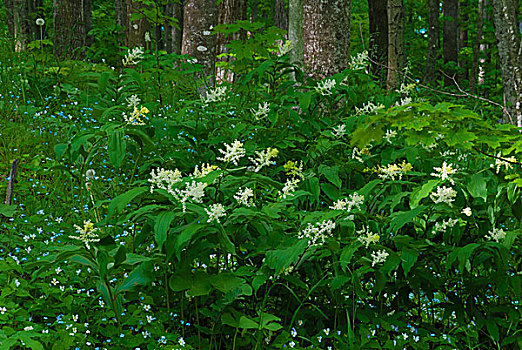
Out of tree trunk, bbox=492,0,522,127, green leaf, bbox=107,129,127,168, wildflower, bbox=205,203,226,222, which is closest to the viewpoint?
wildflower, bbox=205,203,226,222

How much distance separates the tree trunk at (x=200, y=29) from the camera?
8125mm

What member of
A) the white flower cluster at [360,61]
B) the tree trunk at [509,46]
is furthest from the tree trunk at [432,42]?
the white flower cluster at [360,61]

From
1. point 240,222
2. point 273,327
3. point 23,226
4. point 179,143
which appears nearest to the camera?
point 273,327

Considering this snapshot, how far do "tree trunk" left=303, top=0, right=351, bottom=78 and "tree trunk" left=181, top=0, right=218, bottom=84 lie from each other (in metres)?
2.59

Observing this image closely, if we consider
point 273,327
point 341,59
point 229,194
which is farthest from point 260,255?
point 341,59

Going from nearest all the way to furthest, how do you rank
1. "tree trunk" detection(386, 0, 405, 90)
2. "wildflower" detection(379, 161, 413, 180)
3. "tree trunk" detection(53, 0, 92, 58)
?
1. "wildflower" detection(379, 161, 413, 180)
2. "tree trunk" detection(386, 0, 405, 90)
3. "tree trunk" detection(53, 0, 92, 58)

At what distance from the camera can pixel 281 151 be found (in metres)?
4.16

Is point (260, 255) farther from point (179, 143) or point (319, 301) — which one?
point (179, 143)

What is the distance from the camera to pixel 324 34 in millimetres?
5777

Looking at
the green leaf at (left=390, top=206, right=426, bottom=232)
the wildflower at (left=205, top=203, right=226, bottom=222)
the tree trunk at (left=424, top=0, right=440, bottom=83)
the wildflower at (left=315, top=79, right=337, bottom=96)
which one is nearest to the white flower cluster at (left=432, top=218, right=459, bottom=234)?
the green leaf at (left=390, top=206, right=426, bottom=232)

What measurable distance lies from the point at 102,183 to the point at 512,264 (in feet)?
9.98

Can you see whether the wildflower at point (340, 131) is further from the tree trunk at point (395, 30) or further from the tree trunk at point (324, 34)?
the tree trunk at point (395, 30)

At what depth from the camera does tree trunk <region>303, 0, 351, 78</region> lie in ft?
18.9

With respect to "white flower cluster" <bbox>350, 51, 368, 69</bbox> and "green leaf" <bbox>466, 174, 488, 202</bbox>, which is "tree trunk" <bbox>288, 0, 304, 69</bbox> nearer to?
"white flower cluster" <bbox>350, 51, 368, 69</bbox>
